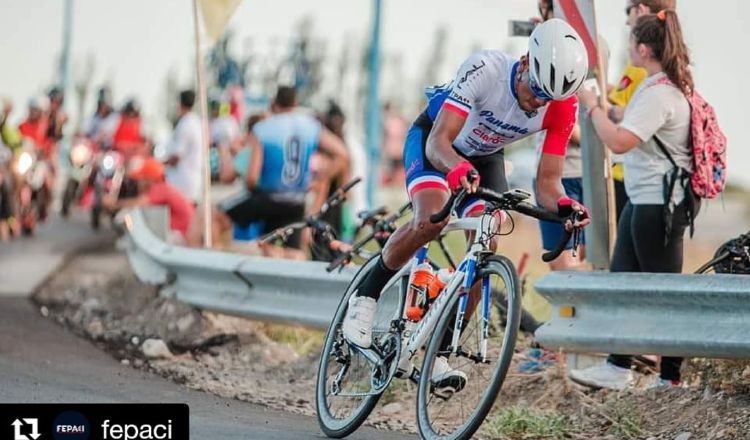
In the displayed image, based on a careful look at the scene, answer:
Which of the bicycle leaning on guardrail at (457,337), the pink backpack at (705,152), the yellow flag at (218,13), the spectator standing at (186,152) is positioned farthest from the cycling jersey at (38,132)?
the bicycle leaning on guardrail at (457,337)

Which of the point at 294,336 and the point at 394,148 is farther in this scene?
the point at 394,148

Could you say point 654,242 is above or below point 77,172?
above

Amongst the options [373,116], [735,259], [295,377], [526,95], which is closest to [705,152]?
[735,259]

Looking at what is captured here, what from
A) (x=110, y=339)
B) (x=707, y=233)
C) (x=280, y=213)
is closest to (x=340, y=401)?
(x=110, y=339)

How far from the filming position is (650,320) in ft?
26.5

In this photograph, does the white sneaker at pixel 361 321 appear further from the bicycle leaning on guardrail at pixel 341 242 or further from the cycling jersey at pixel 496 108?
the bicycle leaning on guardrail at pixel 341 242

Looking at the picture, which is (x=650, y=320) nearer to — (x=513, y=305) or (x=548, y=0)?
(x=513, y=305)

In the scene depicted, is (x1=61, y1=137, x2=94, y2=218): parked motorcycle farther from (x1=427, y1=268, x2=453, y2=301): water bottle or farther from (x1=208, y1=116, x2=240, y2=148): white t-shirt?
(x1=427, y1=268, x2=453, y2=301): water bottle

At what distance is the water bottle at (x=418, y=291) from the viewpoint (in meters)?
8.02

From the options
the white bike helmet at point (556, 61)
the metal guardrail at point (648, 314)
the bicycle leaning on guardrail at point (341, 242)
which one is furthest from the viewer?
the bicycle leaning on guardrail at point (341, 242)

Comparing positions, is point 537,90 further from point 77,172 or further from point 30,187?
point 77,172

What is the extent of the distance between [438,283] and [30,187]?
16294 millimetres

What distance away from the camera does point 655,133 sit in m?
9.16

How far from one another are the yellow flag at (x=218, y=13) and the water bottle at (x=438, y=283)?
5.59m
